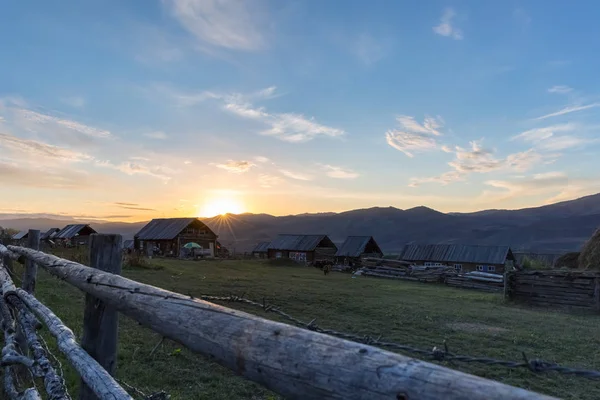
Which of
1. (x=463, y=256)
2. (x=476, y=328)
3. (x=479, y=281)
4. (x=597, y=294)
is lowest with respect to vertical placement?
(x=479, y=281)

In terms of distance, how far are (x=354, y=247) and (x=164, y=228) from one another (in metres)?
22.9

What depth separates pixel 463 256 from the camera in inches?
1668

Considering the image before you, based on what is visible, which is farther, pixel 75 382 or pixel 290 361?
pixel 75 382

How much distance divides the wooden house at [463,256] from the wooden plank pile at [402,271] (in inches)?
203

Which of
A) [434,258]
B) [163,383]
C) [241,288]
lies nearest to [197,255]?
[434,258]

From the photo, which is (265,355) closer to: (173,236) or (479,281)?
(479,281)

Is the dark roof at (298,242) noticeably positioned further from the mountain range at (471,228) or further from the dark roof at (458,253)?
the mountain range at (471,228)

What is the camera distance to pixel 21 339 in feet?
16.8

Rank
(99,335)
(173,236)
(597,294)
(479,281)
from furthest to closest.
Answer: (173,236) < (479,281) < (597,294) < (99,335)

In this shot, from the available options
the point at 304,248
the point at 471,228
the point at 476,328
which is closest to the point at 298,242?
the point at 304,248

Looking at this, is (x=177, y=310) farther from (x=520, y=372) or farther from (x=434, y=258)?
(x=434, y=258)

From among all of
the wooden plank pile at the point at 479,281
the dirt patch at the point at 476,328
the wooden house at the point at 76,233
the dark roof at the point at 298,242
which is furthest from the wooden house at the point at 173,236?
the dirt patch at the point at 476,328

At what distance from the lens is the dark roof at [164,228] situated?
49.4 metres

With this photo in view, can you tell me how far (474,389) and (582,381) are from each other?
818cm
